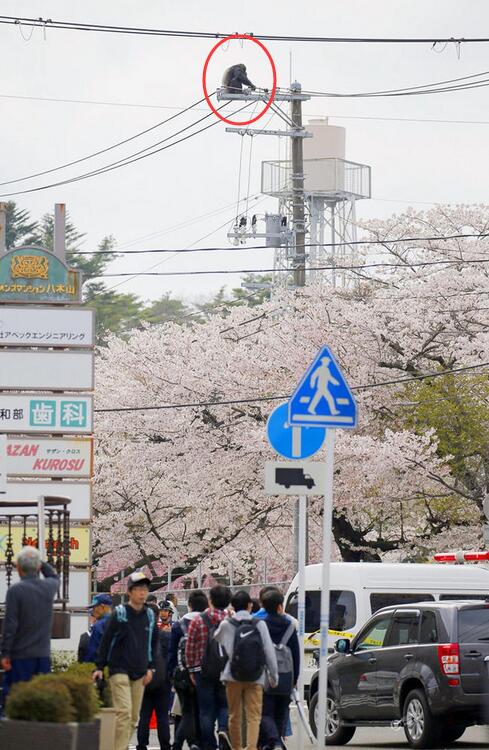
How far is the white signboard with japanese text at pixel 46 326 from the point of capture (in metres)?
23.1

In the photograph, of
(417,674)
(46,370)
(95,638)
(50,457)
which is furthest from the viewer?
(46,370)

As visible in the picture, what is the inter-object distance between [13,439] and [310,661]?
227 inches

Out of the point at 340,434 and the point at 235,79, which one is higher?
the point at 235,79

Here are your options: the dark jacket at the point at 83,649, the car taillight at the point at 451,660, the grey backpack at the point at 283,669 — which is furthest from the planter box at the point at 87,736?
the car taillight at the point at 451,660

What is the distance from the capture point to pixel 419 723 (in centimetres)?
1638

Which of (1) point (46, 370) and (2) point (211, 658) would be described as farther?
(1) point (46, 370)

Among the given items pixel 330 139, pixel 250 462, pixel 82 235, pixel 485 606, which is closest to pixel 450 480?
pixel 250 462

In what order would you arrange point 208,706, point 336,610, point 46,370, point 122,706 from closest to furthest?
1. point 122,706
2. point 208,706
3. point 336,610
4. point 46,370

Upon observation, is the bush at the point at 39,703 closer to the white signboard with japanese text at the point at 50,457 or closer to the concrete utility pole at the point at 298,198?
the white signboard with japanese text at the point at 50,457

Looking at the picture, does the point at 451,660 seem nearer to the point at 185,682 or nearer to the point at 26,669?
the point at 185,682

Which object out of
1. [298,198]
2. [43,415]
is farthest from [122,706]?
[298,198]

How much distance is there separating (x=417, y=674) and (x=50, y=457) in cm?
849

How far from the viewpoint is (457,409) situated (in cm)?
2961

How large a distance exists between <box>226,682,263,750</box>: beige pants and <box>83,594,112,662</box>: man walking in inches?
58.8
